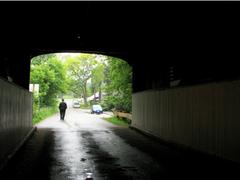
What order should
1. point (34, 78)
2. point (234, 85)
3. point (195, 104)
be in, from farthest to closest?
point (34, 78) < point (195, 104) < point (234, 85)

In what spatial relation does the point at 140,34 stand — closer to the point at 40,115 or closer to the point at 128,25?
the point at 128,25

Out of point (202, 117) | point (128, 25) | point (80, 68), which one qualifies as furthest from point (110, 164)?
point (80, 68)

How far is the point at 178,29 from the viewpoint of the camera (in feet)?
52.4

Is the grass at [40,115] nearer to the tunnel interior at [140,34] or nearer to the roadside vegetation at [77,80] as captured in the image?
the roadside vegetation at [77,80]

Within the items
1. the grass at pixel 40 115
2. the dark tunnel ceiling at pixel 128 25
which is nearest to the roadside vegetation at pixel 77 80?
the grass at pixel 40 115

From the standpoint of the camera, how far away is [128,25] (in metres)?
16.5

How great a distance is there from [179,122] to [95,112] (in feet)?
155

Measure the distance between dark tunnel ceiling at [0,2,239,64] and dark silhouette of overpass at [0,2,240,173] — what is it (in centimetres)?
3

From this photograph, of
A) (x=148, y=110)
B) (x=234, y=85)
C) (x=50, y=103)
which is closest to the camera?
(x=234, y=85)

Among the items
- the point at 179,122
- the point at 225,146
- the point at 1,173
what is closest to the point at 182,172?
the point at 225,146

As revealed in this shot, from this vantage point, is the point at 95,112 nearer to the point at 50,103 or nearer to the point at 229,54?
the point at 50,103

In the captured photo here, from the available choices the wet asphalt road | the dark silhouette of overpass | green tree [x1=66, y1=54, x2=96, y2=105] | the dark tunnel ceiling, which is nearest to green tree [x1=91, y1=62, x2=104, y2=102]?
green tree [x1=66, y1=54, x2=96, y2=105]

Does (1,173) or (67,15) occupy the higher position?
(67,15)

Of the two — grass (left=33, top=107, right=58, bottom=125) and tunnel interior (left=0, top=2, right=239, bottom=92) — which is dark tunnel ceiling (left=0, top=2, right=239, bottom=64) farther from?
grass (left=33, top=107, right=58, bottom=125)
